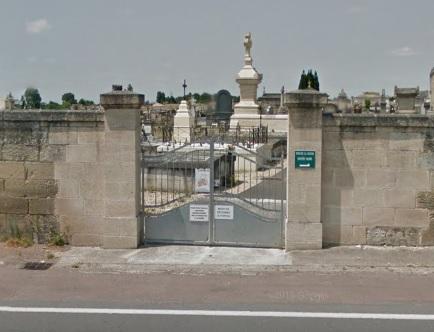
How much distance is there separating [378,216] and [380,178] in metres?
0.62

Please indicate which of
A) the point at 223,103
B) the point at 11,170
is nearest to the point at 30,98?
the point at 223,103

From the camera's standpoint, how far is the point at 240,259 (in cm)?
745

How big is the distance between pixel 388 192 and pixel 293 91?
2.24 metres

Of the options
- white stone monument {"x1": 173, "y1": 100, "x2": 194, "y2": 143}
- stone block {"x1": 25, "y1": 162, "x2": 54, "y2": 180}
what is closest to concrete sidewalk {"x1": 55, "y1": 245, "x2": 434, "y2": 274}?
stone block {"x1": 25, "y1": 162, "x2": 54, "y2": 180}

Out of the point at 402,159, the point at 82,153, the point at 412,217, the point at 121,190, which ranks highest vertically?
the point at 82,153

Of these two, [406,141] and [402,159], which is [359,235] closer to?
[402,159]

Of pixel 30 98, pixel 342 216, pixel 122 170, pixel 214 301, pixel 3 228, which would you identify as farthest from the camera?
pixel 30 98

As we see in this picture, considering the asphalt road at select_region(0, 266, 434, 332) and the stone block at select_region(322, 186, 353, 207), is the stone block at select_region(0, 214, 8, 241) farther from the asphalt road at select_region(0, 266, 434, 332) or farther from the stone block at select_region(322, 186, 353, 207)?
the stone block at select_region(322, 186, 353, 207)

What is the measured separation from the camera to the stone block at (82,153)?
815 cm

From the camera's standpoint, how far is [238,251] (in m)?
7.86

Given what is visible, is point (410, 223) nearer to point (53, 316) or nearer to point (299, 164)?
point (299, 164)

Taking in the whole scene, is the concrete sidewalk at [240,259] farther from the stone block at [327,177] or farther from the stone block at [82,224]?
the stone block at [327,177]

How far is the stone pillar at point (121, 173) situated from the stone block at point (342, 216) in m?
3.13

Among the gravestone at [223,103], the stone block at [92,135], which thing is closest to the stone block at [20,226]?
the stone block at [92,135]
